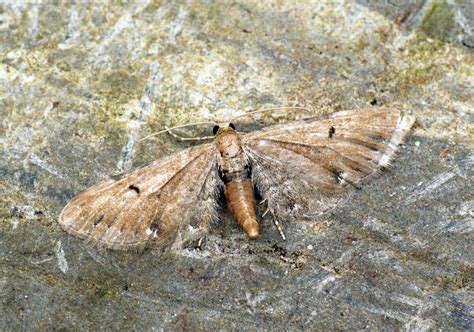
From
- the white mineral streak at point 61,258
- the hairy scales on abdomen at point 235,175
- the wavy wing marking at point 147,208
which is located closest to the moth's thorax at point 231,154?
the hairy scales on abdomen at point 235,175

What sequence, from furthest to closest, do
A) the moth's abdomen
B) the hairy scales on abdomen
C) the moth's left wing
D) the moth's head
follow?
the moth's head < the moth's left wing < the hairy scales on abdomen < the moth's abdomen

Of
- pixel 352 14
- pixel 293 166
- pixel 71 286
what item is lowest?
pixel 71 286

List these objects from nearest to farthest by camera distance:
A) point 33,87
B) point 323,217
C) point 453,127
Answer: point 323,217
point 453,127
point 33,87

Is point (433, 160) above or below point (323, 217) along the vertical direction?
above

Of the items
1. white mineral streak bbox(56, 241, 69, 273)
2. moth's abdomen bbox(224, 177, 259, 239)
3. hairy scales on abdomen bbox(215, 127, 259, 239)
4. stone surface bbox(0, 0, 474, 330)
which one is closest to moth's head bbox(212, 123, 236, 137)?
hairy scales on abdomen bbox(215, 127, 259, 239)

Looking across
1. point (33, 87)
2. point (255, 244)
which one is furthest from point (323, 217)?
point (33, 87)

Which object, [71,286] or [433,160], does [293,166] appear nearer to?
[433,160]

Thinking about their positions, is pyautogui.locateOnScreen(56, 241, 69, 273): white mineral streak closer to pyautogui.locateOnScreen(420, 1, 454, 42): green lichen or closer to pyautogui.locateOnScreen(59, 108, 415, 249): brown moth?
pyautogui.locateOnScreen(59, 108, 415, 249): brown moth

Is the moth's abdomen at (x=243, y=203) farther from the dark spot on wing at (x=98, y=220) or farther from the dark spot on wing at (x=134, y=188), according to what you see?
the dark spot on wing at (x=98, y=220)

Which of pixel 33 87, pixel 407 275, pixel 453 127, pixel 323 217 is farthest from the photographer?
pixel 33 87
